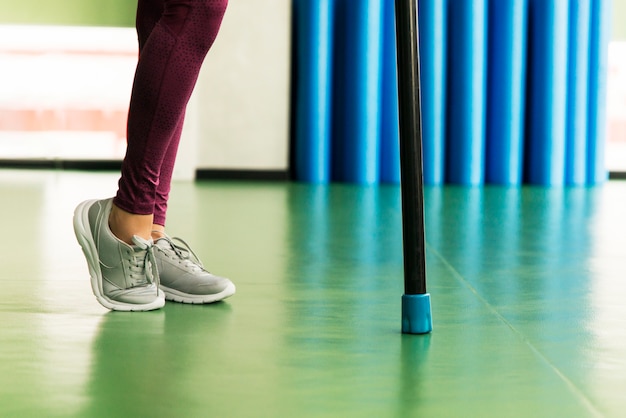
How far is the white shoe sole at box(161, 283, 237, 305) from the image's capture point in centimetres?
146

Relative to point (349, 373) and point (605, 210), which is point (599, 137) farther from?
point (349, 373)

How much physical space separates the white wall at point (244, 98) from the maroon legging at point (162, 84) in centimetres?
255

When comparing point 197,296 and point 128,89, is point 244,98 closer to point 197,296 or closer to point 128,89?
point 128,89

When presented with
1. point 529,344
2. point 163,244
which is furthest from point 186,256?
point 529,344

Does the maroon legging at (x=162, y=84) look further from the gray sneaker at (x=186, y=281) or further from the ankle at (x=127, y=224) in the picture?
the gray sneaker at (x=186, y=281)

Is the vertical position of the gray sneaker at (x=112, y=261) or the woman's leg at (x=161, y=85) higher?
the woman's leg at (x=161, y=85)

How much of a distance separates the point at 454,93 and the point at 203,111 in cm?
102

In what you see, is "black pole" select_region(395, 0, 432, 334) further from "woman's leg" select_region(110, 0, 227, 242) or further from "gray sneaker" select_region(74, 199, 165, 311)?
"gray sneaker" select_region(74, 199, 165, 311)

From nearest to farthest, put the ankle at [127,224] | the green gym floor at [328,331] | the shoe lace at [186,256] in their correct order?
1. the green gym floor at [328,331]
2. the ankle at [127,224]
3. the shoe lace at [186,256]

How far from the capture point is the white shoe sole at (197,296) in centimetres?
146

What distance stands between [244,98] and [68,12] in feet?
2.68

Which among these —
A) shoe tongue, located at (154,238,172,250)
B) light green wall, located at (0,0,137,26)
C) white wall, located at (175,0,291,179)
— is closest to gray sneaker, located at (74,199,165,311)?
shoe tongue, located at (154,238,172,250)

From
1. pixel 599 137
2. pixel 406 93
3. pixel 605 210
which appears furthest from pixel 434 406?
pixel 599 137

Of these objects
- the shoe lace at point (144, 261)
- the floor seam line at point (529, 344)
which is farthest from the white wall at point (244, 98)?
the shoe lace at point (144, 261)
